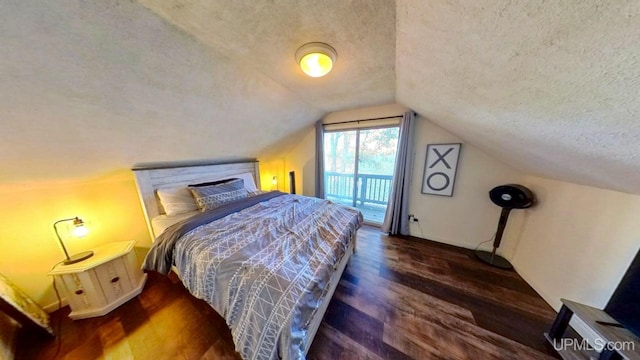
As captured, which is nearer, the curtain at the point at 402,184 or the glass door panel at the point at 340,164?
the curtain at the point at 402,184

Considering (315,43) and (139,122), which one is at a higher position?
(315,43)

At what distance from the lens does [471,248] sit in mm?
2500

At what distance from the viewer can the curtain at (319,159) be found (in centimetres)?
319

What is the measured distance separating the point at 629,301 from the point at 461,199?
1542 mm

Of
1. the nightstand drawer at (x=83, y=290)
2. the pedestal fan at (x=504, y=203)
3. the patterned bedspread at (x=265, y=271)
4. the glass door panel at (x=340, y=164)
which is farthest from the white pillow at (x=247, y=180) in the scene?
the pedestal fan at (x=504, y=203)

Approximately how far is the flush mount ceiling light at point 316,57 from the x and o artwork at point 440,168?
2.00 m

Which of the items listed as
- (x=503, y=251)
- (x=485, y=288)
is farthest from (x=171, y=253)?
(x=503, y=251)

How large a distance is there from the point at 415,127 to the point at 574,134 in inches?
71.5

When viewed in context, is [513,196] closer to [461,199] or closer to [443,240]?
[461,199]

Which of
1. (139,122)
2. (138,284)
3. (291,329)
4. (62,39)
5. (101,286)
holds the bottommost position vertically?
(138,284)

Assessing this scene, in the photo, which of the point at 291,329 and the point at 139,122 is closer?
the point at 291,329

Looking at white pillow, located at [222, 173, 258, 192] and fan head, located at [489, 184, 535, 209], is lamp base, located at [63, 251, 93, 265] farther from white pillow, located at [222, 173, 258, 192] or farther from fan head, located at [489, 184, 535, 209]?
fan head, located at [489, 184, 535, 209]

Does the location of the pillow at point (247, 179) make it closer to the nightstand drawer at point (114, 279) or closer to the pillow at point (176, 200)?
the pillow at point (176, 200)

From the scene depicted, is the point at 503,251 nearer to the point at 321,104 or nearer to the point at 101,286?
the point at 321,104
